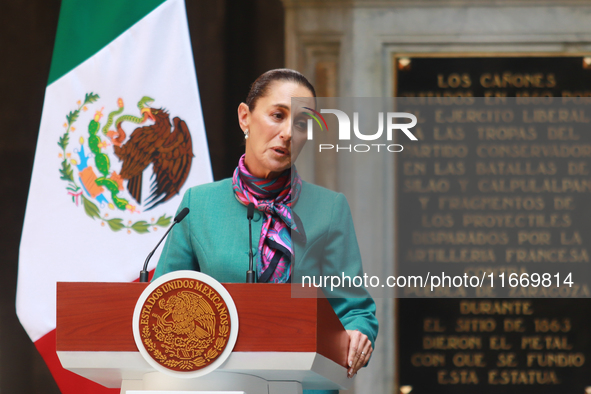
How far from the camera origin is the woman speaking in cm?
167

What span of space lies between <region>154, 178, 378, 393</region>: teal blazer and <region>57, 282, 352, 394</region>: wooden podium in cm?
39

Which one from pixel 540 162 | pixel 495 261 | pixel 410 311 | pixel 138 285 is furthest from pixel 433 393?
pixel 138 285

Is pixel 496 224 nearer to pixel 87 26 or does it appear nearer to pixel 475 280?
pixel 475 280

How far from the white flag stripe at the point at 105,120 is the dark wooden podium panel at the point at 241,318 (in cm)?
173

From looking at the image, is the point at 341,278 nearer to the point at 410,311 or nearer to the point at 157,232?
the point at 410,311

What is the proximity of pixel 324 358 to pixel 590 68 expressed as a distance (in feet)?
7.82

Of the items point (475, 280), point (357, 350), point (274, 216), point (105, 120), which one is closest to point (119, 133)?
point (105, 120)

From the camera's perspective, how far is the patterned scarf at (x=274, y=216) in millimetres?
1661

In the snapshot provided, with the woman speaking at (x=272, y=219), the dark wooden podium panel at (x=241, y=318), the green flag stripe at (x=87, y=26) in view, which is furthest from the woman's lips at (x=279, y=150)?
the green flag stripe at (x=87, y=26)

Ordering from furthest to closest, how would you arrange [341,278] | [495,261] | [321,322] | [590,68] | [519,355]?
[590,68]
[519,355]
[495,261]
[341,278]
[321,322]

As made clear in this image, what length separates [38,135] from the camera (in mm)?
3076

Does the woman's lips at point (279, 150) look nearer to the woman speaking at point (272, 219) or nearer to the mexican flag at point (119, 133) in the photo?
the woman speaking at point (272, 219)

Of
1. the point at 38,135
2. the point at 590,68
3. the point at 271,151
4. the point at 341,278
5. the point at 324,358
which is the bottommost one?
the point at 324,358

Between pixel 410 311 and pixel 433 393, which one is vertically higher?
pixel 410 311
